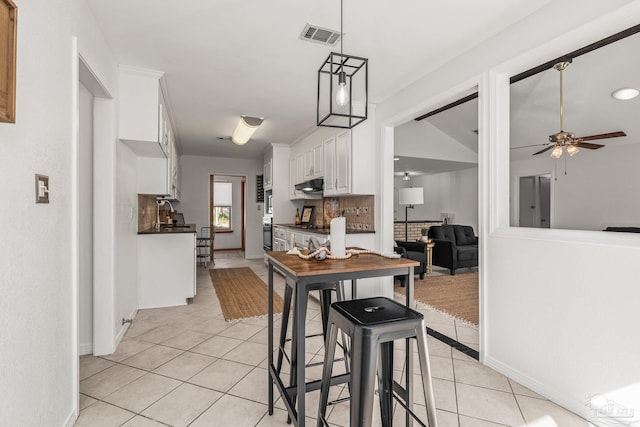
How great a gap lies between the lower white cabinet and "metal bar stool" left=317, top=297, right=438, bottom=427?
9.56 feet

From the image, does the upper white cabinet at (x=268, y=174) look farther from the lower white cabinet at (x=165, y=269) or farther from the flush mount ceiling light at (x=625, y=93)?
the flush mount ceiling light at (x=625, y=93)

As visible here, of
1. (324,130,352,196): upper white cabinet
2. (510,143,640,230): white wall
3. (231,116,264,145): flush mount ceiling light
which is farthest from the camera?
(510,143,640,230): white wall

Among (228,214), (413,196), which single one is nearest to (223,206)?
(228,214)

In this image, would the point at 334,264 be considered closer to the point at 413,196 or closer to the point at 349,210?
the point at 349,210

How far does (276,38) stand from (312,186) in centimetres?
290

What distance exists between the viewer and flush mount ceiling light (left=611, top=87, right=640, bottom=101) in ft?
13.2

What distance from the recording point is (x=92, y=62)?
2156mm

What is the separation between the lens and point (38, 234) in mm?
1379

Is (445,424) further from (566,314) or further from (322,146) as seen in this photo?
(322,146)

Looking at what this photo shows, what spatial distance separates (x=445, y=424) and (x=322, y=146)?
398 cm

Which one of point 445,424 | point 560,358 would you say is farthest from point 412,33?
point 445,424

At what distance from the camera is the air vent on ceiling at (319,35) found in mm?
2361

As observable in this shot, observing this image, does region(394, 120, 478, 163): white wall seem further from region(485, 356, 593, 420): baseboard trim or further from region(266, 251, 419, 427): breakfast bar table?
region(266, 251, 419, 427): breakfast bar table

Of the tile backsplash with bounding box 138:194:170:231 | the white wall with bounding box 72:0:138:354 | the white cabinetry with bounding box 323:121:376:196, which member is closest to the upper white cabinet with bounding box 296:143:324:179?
the white cabinetry with bounding box 323:121:376:196
